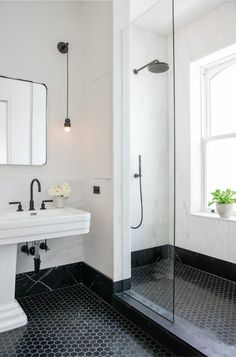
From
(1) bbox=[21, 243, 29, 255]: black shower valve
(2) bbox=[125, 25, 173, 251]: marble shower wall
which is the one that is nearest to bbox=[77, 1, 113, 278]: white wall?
(2) bbox=[125, 25, 173, 251]: marble shower wall

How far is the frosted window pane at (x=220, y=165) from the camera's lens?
292 cm

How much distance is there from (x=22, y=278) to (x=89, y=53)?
2.27 metres

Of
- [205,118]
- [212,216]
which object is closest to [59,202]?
[212,216]

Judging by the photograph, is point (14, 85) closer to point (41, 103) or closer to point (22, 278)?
point (41, 103)

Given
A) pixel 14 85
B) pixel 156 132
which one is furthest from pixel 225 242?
pixel 14 85

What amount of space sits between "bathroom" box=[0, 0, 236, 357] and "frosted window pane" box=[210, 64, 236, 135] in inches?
0.5

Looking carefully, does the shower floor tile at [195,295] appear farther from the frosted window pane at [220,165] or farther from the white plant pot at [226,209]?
the frosted window pane at [220,165]

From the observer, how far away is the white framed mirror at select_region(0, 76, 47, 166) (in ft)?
7.61

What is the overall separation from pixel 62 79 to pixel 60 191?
3.71 ft

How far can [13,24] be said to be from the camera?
7.82ft

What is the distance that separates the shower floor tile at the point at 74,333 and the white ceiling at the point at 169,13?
2654 millimetres

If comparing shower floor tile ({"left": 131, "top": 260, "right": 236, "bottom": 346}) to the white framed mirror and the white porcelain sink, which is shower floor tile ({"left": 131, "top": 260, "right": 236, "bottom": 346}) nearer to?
the white porcelain sink

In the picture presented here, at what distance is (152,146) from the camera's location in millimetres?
2740

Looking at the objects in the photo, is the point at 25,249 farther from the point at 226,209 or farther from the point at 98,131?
the point at 226,209
